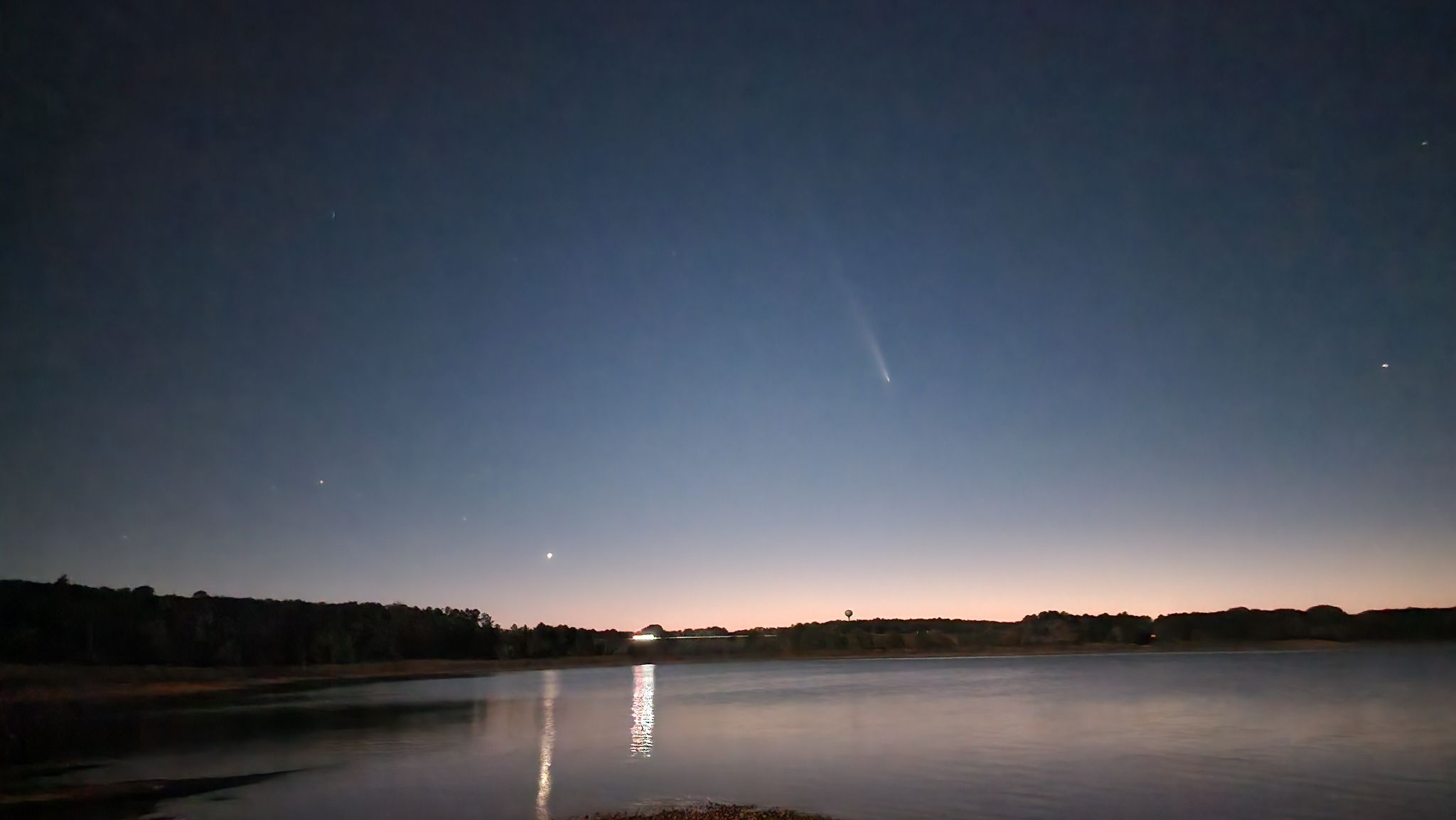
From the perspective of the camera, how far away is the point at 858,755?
3691 centimetres

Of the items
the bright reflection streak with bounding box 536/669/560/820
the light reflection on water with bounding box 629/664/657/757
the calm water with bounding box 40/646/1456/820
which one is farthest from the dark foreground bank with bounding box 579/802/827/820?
the light reflection on water with bounding box 629/664/657/757

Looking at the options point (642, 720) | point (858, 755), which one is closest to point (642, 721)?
point (642, 720)

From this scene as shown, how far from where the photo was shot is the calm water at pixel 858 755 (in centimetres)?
2598

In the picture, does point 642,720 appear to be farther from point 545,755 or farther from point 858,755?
point 858,755

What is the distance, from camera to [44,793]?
90.2 feet

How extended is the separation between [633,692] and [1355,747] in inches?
2799

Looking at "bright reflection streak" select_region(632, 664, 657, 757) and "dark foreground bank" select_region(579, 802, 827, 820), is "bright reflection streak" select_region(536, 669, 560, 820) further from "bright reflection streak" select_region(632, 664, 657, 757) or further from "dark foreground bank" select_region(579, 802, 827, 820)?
"bright reflection streak" select_region(632, 664, 657, 757)

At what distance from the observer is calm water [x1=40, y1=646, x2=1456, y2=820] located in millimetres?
25984

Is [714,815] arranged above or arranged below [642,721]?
above

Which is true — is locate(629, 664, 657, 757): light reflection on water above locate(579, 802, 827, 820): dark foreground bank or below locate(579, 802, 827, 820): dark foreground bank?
below

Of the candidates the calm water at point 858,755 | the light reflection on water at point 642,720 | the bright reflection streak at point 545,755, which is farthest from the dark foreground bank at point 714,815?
the light reflection on water at point 642,720

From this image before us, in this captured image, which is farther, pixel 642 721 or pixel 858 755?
pixel 642 721

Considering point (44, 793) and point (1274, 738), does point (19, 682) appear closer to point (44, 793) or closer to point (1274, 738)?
point (44, 793)

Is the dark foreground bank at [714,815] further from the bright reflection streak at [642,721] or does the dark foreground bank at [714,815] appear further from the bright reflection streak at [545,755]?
the bright reflection streak at [642,721]
